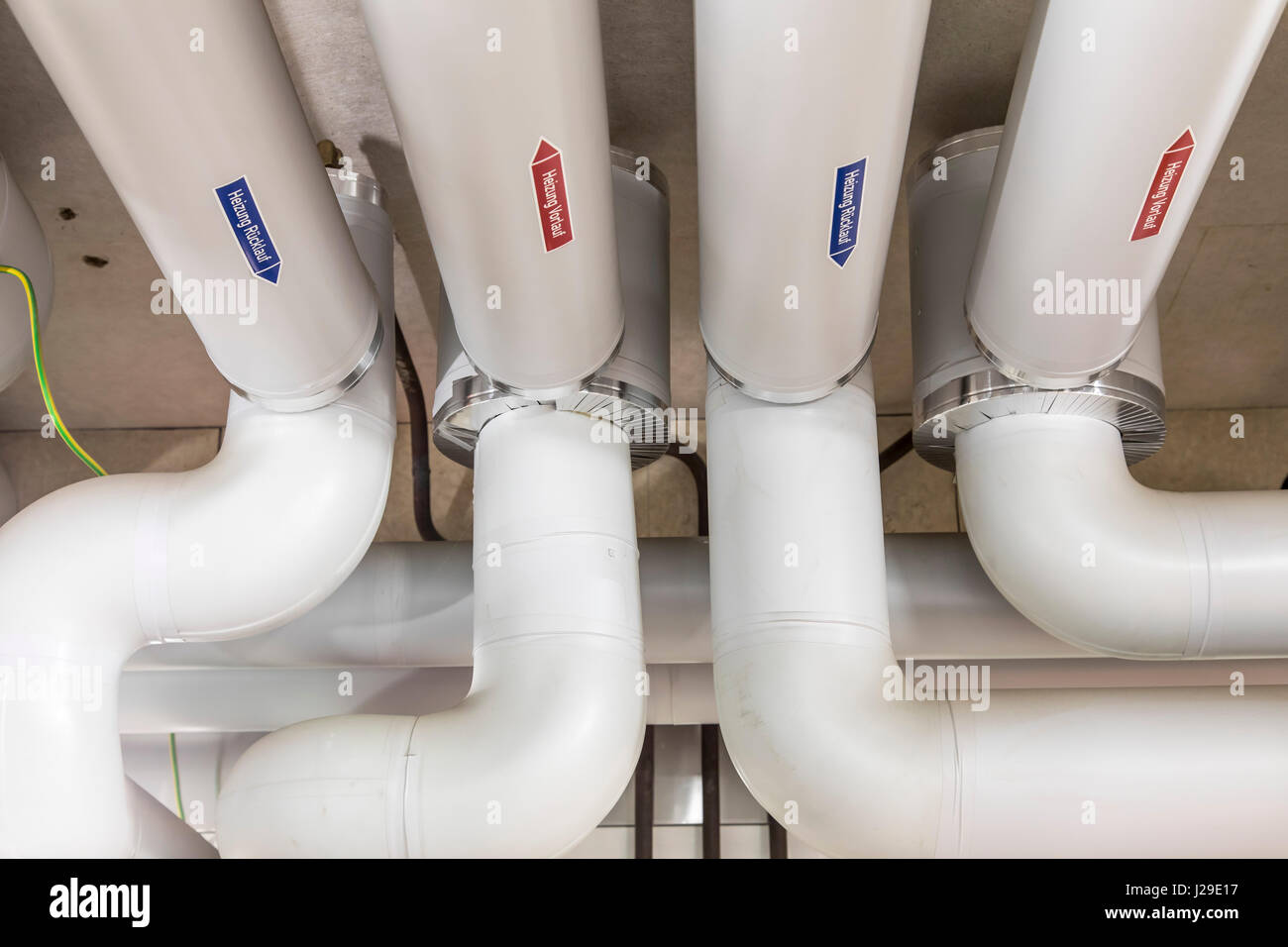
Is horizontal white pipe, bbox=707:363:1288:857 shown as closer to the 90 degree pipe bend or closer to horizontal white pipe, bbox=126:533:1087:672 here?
horizontal white pipe, bbox=126:533:1087:672

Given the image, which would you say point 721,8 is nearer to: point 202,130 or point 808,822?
point 202,130

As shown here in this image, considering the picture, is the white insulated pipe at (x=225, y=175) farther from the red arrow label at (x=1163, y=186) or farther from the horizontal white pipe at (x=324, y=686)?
the red arrow label at (x=1163, y=186)

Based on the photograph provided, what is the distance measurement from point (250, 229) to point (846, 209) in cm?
55

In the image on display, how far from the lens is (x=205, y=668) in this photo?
157 centimetres

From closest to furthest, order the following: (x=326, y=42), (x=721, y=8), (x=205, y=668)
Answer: (x=721, y=8), (x=326, y=42), (x=205, y=668)

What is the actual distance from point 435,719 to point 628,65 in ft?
2.51

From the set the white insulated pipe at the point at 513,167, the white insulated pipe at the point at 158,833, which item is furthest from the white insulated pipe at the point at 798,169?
the white insulated pipe at the point at 158,833

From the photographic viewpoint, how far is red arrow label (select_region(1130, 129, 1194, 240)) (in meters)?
0.87

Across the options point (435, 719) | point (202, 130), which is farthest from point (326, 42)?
point (435, 719)

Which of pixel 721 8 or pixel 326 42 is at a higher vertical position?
pixel 326 42

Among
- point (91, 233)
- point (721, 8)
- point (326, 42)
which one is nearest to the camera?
point (721, 8)

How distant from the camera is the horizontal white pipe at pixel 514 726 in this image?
108 centimetres

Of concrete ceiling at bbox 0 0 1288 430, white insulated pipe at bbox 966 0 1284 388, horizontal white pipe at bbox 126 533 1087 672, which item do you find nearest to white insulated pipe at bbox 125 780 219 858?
horizontal white pipe at bbox 126 533 1087 672

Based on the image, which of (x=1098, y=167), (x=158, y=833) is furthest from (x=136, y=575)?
(x=1098, y=167)
